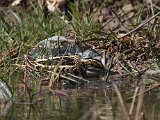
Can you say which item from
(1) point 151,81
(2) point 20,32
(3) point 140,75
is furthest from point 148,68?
(2) point 20,32

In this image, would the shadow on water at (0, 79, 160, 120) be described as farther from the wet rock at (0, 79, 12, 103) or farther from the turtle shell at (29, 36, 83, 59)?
the turtle shell at (29, 36, 83, 59)

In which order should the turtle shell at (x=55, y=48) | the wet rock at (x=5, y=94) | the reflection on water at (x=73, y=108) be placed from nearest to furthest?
the reflection on water at (x=73, y=108)
the wet rock at (x=5, y=94)
the turtle shell at (x=55, y=48)

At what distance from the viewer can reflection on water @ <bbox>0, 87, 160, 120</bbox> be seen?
9.13 feet

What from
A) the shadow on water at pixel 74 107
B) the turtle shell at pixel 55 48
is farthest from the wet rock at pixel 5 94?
the turtle shell at pixel 55 48

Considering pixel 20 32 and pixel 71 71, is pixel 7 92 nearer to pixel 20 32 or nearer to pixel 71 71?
pixel 71 71

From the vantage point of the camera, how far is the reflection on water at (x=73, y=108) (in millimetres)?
2783

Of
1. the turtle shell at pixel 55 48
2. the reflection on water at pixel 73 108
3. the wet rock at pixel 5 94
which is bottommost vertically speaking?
the reflection on water at pixel 73 108

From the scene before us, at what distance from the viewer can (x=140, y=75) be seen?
4.01 metres

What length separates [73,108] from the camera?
304 centimetres

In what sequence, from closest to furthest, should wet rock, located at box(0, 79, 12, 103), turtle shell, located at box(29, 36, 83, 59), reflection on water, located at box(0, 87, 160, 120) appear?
reflection on water, located at box(0, 87, 160, 120) < wet rock, located at box(0, 79, 12, 103) < turtle shell, located at box(29, 36, 83, 59)

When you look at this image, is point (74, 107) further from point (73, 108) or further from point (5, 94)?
point (5, 94)

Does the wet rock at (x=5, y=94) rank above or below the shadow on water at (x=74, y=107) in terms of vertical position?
above

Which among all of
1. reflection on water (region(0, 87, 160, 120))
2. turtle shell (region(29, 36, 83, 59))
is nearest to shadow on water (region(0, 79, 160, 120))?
reflection on water (region(0, 87, 160, 120))

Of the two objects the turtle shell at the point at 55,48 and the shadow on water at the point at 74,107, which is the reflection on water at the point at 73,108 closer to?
the shadow on water at the point at 74,107
